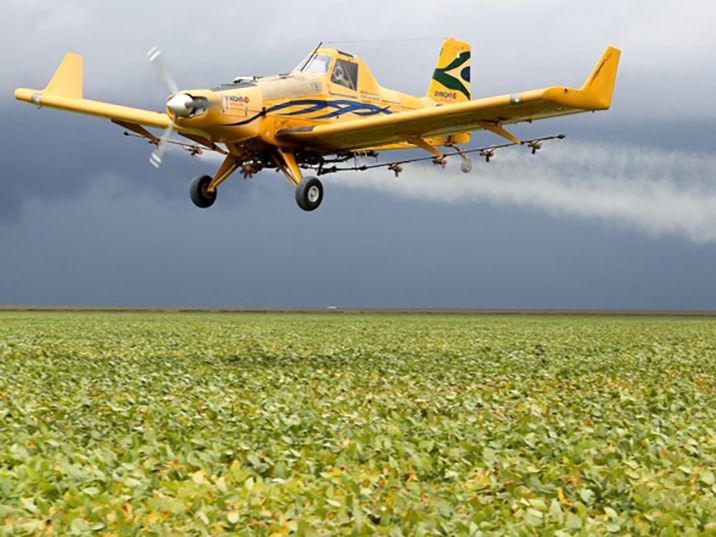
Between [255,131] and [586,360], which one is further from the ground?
[255,131]

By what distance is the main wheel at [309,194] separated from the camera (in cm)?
2983

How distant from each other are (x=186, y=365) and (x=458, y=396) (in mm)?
7526

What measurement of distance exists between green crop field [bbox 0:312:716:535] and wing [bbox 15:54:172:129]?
42.1 feet

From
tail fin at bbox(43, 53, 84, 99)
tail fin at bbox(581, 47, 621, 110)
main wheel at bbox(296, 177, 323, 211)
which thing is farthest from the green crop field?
tail fin at bbox(43, 53, 84, 99)

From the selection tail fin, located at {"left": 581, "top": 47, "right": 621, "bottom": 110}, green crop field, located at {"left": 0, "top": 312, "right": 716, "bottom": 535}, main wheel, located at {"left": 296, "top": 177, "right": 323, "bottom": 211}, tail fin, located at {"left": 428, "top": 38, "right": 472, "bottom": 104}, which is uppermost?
tail fin, located at {"left": 428, "top": 38, "right": 472, "bottom": 104}

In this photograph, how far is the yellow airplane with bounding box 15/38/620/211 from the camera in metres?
28.1

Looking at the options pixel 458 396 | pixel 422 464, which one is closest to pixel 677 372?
pixel 458 396

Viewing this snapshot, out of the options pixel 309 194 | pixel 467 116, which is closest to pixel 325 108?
pixel 309 194

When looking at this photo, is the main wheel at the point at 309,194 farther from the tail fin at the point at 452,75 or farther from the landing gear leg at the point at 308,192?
the tail fin at the point at 452,75

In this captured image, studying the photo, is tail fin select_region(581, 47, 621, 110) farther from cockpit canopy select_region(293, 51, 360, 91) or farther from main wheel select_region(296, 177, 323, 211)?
cockpit canopy select_region(293, 51, 360, 91)

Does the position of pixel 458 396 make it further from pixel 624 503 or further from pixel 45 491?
pixel 45 491

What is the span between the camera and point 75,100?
3456 centimetres

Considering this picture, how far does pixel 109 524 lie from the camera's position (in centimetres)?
755

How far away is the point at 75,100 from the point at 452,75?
54.9ft
